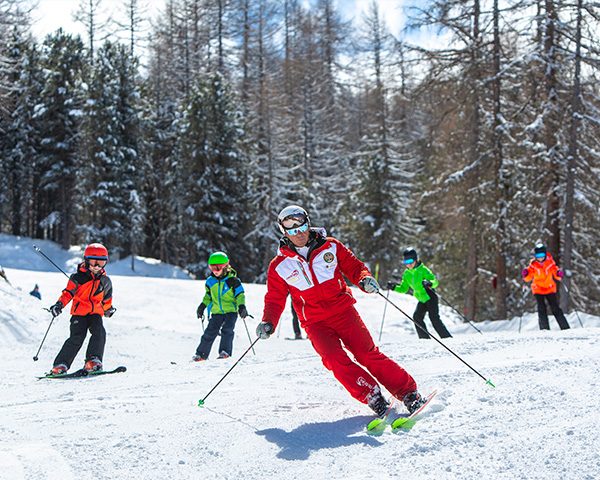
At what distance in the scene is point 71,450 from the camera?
355cm

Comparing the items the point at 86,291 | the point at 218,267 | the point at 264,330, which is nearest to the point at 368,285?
the point at 264,330

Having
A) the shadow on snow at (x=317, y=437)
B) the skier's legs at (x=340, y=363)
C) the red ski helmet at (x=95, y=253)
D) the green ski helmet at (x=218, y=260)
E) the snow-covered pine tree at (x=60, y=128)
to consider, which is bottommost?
the shadow on snow at (x=317, y=437)

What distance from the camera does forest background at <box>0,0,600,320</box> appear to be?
16875 millimetres

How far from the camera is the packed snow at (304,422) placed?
128 inches

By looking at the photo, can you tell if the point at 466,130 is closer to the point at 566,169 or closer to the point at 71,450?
the point at 566,169

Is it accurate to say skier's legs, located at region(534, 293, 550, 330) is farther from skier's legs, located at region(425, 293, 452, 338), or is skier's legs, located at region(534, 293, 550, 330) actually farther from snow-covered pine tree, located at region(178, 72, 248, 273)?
snow-covered pine tree, located at region(178, 72, 248, 273)

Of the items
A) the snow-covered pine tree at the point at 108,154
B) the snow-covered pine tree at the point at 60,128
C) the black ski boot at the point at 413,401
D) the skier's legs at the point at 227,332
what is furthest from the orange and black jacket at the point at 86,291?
the snow-covered pine tree at the point at 60,128

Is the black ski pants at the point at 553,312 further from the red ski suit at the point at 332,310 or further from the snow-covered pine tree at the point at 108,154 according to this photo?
the snow-covered pine tree at the point at 108,154

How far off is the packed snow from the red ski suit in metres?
→ 0.32

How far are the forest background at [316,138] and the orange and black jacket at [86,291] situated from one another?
13.0 meters

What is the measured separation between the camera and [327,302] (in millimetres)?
4430

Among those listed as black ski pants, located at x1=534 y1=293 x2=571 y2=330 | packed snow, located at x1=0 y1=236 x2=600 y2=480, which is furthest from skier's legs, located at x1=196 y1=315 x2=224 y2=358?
black ski pants, located at x1=534 y1=293 x2=571 y2=330

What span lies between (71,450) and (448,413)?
246cm

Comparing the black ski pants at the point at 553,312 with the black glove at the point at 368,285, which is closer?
the black glove at the point at 368,285
